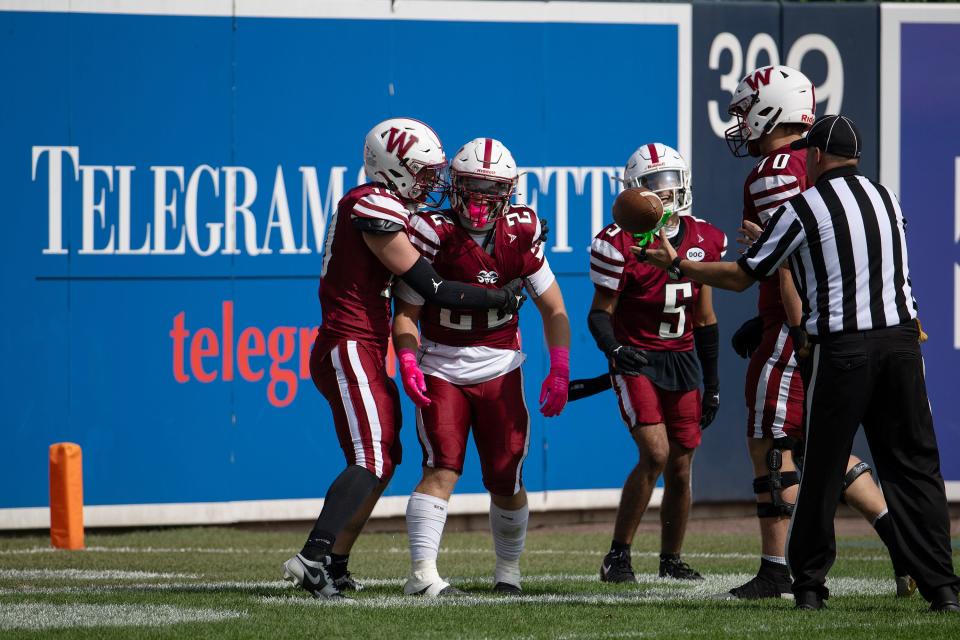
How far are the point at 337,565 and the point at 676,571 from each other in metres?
1.67

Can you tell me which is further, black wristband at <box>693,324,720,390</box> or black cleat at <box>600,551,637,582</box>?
black wristband at <box>693,324,720,390</box>

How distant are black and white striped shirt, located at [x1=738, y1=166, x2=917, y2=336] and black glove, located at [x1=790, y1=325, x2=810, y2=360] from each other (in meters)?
0.34

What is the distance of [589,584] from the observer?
6.46m

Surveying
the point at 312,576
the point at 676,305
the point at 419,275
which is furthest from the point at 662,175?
the point at 312,576

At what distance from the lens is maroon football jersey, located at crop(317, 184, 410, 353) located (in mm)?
5820

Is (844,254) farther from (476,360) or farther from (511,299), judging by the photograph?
(476,360)

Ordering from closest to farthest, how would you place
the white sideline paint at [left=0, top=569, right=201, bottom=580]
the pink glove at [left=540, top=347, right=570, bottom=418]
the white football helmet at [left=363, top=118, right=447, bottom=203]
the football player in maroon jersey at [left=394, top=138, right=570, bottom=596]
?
the football player in maroon jersey at [left=394, top=138, right=570, bottom=596], the white football helmet at [left=363, top=118, right=447, bottom=203], the pink glove at [left=540, top=347, right=570, bottom=418], the white sideline paint at [left=0, top=569, right=201, bottom=580]

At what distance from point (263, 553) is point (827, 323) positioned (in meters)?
4.18

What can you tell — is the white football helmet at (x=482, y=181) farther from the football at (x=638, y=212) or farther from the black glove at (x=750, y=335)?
the black glove at (x=750, y=335)

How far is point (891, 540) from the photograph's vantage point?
535 cm

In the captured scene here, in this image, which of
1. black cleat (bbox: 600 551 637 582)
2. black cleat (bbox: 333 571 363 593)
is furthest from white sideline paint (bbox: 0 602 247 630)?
black cleat (bbox: 600 551 637 582)

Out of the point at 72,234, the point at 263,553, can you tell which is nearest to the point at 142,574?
the point at 263,553

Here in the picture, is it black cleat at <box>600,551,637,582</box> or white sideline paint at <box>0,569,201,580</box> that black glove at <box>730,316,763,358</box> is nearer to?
black cleat at <box>600,551,637,582</box>

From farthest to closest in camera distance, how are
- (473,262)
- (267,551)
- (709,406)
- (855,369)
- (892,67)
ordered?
(892,67)
(267,551)
(709,406)
(473,262)
(855,369)
